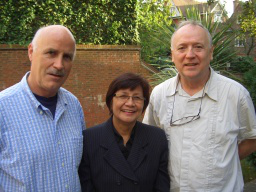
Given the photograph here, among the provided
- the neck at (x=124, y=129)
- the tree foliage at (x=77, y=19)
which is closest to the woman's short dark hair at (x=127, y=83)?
the neck at (x=124, y=129)

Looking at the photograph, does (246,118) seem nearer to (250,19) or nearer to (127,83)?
(127,83)

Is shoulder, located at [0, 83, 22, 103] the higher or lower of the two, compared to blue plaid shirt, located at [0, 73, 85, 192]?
higher

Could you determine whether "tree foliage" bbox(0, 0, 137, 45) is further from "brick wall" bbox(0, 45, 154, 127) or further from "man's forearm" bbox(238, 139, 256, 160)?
"man's forearm" bbox(238, 139, 256, 160)

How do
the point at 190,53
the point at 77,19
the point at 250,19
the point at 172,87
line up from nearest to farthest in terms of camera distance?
1. the point at 190,53
2. the point at 172,87
3. the point at 77,19
4. the point at 250,19

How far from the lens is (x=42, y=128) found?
2.31 meters

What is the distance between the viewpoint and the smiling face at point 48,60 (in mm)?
2389

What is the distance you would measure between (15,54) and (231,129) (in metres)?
7.45

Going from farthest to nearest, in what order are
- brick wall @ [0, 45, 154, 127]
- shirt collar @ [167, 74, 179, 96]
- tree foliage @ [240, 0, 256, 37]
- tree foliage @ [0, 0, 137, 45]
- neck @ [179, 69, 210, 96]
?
tree foliage @ [240, 0, 256, 37] → brick wall @ [0, 45, 154, 127] → tree foliage @ [0, 0, 137, 45] → shirt collar @ [167, 74, 179, 96] → neck @ [179, 69, 210, 96]

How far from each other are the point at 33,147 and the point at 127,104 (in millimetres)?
893

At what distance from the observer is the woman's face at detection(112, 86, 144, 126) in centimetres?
268

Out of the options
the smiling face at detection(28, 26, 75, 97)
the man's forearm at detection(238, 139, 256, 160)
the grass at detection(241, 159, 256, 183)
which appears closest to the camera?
the smiling face at detection(28, 26, 75, 97)

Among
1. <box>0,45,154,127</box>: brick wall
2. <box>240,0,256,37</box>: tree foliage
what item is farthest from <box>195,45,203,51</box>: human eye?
<box>240,0,256,37</box>: tree foliage

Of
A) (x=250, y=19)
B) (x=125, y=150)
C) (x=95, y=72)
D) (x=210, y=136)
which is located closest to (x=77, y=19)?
(x=95, y=72)

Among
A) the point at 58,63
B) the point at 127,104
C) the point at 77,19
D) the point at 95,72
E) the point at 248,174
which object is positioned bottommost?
the point at 248,174
